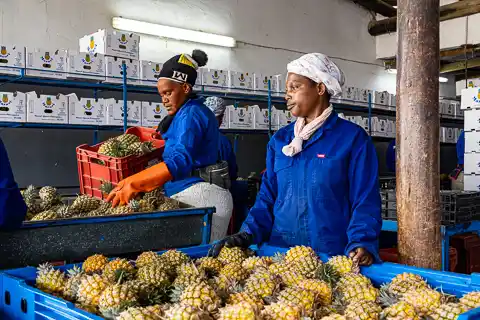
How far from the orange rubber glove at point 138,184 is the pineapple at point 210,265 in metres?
1.49

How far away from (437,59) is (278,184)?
3.32 ft

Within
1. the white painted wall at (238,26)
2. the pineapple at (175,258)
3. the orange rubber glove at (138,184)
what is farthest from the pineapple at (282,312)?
the white painted wall at (238,26)

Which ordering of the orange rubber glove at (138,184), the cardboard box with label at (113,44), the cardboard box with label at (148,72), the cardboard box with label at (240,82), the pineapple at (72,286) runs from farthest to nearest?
the cardboard box with label at (240,82) < the cardboard box with label at (148,72) < the cardboard box with label at (113,44) < the orange rubber glove at (138,184) < the pineapple at (72,286)

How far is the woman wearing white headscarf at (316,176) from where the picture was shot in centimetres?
249

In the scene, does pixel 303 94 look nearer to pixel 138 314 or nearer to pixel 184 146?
pixel 184 146

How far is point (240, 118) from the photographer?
8.74 m

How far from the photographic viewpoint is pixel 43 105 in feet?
21.5

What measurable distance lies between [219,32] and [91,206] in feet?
24.4

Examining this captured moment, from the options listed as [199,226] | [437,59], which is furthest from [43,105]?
[437,59]

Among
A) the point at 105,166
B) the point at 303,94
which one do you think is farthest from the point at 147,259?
the point at 105,166

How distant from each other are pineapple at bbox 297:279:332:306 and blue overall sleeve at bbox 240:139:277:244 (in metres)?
0.90

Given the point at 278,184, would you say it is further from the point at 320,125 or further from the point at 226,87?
the point at 226,87

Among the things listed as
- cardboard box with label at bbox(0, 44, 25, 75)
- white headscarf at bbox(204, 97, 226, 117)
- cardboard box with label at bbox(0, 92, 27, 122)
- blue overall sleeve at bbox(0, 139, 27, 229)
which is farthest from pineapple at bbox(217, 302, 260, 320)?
cardboard box with label at bbox(0, 44, 25, 75)

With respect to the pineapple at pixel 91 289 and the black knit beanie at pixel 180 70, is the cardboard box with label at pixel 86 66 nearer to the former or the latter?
the black knit beanie at pixel 180 70
